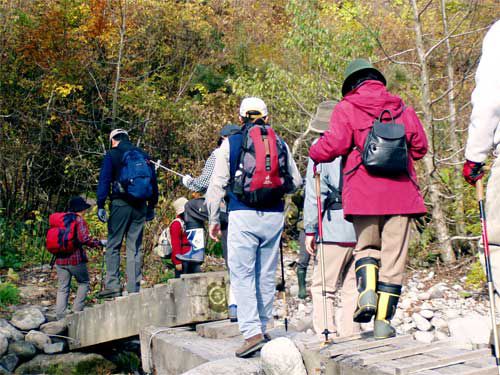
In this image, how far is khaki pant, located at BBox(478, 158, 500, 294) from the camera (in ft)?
14.3

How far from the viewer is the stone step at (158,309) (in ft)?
26.0

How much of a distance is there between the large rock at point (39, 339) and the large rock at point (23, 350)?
0.09 metres

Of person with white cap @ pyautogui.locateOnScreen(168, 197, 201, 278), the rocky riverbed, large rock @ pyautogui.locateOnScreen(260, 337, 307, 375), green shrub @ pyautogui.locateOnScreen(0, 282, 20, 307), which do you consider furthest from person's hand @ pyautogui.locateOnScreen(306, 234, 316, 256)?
green shrub @ pyautogui.locateOnScreen(0, 282, 20, 307)

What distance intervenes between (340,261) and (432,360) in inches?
70.7

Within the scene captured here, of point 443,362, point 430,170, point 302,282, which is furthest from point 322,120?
point 430,170

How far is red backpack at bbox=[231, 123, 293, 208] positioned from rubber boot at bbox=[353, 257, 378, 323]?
1028mm

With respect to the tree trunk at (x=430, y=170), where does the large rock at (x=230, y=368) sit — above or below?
below

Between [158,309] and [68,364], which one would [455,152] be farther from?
[68,364]

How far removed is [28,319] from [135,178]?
119 inches

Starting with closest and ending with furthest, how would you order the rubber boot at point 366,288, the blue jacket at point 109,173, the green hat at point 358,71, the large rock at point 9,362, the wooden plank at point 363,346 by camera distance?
the wooden plank at point 363,346 < the rubber boot at point 366,288 < the green hat at point 358,71 < the blue jacket at point 109,173 < the large rock at point 9,362

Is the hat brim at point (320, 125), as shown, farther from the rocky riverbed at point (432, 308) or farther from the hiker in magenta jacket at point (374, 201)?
the rocky riverbed at point (432, 308)

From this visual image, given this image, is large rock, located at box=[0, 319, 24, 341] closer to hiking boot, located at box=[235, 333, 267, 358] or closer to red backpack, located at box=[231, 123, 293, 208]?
hiking boot, located at box=[235, 333, 267, 358]

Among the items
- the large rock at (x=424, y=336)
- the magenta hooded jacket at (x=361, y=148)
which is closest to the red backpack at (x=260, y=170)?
the magenta hooded jacket at (x=361, y=148)

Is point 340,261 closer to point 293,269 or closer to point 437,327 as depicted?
point 437,327
